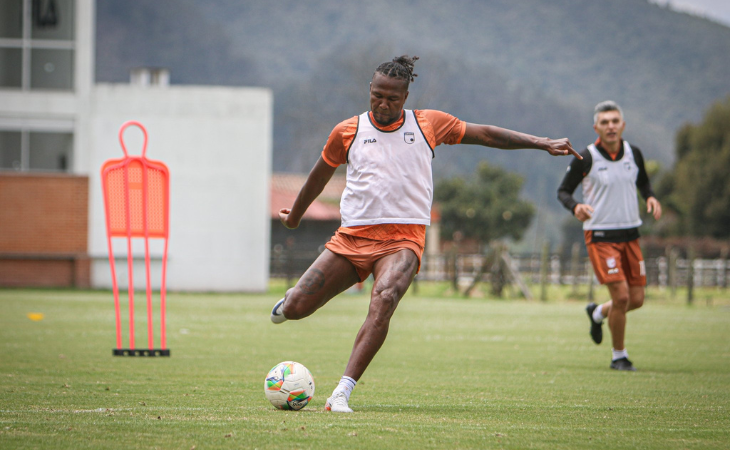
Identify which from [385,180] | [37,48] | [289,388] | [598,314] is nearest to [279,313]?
[289,388]

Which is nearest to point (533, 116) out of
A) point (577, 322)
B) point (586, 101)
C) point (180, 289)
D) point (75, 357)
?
point (586, 101)

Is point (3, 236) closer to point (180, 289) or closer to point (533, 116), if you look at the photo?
point (180, 289)

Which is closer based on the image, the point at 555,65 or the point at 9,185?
the point at 9,185

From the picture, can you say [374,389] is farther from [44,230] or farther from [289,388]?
[44,230]

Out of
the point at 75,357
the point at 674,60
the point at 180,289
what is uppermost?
the point at 674,60

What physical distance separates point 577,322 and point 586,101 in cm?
15871

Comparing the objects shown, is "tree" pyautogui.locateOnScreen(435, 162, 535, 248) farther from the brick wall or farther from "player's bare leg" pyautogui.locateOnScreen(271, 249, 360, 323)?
"player's bare leg" pyautogui.locateOnScreen(271, 249, 360, 323)

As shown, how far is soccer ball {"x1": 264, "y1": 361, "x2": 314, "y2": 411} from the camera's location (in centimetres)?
578

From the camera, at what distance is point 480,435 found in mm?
4844

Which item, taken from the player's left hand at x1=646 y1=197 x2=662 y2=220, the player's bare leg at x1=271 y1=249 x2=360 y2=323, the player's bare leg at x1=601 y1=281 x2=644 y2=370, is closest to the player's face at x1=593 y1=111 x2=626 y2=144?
the player's left hand at x1=646 y1=197 x2=662 y2=220

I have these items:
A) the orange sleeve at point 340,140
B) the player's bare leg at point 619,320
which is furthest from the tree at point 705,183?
the orange sleeve at point 340,140

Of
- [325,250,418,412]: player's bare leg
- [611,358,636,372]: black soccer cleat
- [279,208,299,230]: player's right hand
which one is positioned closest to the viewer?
[325,250,418,412]: player's bare leg

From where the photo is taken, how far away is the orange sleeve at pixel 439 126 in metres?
6.25

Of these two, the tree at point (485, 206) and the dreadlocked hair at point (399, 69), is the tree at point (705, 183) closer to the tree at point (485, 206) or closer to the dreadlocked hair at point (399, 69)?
the tree at point (485, 206)
